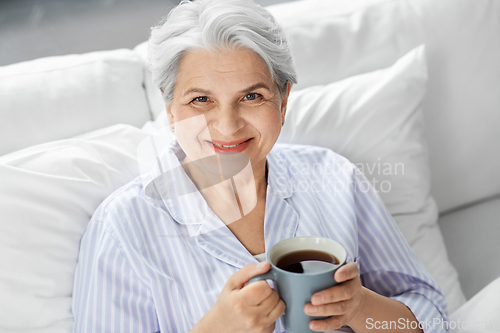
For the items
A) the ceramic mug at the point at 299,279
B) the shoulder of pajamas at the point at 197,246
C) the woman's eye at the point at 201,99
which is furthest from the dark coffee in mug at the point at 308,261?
the woman's eye at the point at 201,99

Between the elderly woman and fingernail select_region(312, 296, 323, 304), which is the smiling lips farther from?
fingernail select_region(312, 296, 323, 304)

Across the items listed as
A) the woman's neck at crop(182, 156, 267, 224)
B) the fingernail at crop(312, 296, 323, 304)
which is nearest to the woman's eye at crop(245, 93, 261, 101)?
the woman's neck at crop(182, 156, 267, 224)

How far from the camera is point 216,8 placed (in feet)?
2.98

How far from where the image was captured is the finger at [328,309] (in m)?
0.69

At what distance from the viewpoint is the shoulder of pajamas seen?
3.05 ft

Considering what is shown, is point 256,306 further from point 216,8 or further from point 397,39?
point 397,39

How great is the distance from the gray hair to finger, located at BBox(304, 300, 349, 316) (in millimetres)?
481

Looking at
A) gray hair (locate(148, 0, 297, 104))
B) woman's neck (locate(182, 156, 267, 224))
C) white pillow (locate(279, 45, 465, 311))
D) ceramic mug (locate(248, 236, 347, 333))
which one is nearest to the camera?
ceramic mug (locate(248, 236, 347, 333))

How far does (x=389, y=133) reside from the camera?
52.6 inches

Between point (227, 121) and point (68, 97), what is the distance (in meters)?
0.51

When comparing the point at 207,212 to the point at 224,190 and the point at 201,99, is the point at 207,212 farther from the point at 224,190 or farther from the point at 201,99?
the point at 201,99

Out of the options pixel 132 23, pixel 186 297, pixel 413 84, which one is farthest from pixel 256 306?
pixel 132 23

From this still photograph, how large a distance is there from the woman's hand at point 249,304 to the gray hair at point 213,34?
0.44 meters

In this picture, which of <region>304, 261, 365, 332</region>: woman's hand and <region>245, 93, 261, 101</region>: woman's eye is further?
<region>245, 93, 261, 101</region>: woman's eye
